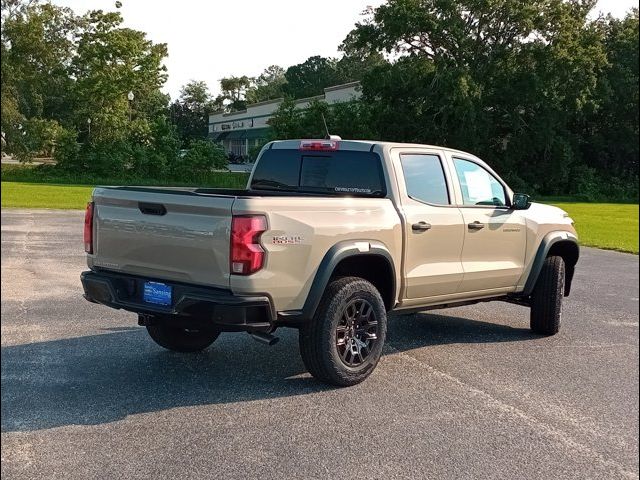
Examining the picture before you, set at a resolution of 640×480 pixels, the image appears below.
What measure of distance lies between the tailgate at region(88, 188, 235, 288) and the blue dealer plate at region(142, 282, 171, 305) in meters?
0.06

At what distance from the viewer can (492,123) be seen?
116ft

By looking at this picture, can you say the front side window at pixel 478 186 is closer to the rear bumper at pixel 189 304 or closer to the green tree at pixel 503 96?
the rear bumper at pixel 189 304

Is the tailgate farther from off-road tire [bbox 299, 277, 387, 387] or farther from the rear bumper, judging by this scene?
off-road tire [bbox 299, 277, 387, 387]

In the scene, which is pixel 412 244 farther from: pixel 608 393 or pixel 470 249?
pixel 608 393

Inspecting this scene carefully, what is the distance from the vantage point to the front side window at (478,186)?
19.5 feet

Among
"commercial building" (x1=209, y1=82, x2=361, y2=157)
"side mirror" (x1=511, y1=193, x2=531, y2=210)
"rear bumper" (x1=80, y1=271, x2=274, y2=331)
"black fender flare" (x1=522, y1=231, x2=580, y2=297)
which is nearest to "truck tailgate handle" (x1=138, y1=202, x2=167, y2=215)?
"rear bumper" (x1=80, y1=271, x2=274, y2=331)

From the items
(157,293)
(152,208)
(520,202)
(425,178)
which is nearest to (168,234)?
(152,208)

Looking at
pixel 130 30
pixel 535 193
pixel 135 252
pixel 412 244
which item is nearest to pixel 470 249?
pixel 412 244

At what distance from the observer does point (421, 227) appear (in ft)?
17.3

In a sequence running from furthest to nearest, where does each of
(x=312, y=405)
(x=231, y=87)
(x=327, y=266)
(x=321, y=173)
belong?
(x=321, y=173) → (x=327, y=266) → (x=312, y=405) → (x=231, y=87)

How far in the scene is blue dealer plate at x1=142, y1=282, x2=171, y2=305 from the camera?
13.7ft

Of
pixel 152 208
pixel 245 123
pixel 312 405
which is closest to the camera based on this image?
pixel 152 208

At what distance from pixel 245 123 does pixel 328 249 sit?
5.38 meters

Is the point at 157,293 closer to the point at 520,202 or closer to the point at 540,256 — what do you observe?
the point at 520,202
